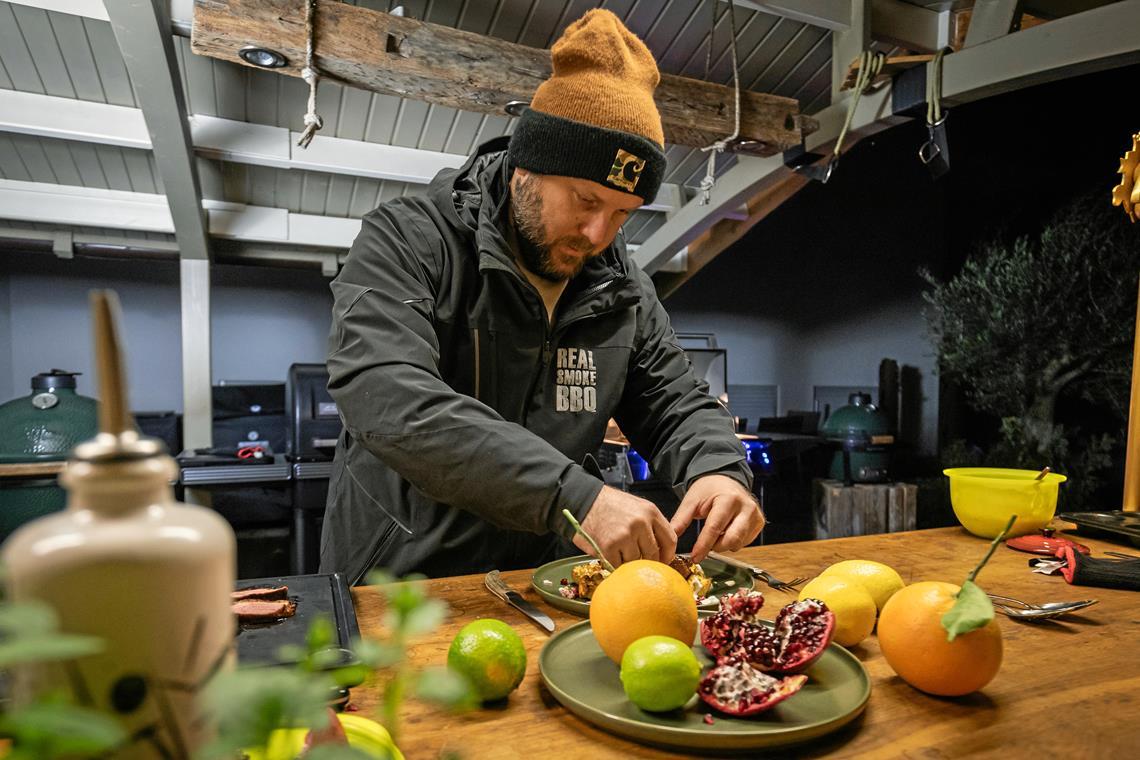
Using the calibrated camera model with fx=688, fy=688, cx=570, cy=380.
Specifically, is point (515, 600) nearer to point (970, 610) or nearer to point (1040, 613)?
point (970, 610)

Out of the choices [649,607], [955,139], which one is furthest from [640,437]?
[955,139]

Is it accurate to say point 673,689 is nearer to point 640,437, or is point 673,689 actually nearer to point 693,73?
point 640,437

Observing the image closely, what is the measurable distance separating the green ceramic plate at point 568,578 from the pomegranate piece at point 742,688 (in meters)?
0.35

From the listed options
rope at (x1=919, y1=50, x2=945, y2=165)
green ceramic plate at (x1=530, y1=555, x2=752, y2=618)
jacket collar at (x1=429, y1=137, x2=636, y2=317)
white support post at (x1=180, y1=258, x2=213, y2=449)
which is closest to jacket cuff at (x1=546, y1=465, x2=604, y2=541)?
green ceramic plate at (x1=530, y1=555, x2=752, y2=618)

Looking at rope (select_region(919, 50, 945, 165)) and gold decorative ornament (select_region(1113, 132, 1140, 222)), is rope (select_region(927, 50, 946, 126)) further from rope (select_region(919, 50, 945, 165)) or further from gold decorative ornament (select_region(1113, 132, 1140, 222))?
gold decorative ornament (select_region(1113, 132, 1140, 222))

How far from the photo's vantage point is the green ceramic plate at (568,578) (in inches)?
45.8

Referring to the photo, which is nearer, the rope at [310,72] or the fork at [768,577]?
the fork at [768,577]

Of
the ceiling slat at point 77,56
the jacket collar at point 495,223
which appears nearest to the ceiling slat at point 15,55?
the ceiling slat at point 77,56

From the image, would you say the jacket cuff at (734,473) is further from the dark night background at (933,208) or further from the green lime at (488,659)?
the dark night background at (933,208)

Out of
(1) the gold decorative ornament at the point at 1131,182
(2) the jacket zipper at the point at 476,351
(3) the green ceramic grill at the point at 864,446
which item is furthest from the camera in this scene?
(3) the green ceramic grill at the point at 864,446

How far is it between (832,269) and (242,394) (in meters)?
6.32

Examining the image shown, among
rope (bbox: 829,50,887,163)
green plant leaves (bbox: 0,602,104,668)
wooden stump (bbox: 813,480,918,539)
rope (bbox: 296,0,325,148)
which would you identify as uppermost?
rope (bbox: 829,50,887,163)

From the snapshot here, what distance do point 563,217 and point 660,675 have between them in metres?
1.24

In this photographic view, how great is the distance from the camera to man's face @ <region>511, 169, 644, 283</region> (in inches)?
67.8
